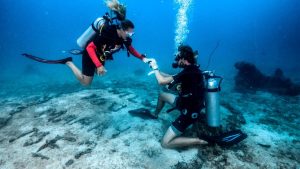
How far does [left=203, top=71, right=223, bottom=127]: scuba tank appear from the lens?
5484 mm

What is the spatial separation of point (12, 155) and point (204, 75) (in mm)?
4933

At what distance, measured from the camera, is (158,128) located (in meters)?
6.53

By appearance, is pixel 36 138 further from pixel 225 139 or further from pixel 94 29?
pixel 225 139

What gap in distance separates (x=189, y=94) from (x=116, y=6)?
273 centimetres

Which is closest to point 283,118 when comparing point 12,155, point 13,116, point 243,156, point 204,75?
point 243,156

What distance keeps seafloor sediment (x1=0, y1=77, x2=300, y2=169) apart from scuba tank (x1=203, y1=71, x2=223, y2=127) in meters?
0.72

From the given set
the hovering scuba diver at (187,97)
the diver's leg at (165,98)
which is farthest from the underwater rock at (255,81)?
the hovering scuba diver at (187,97)

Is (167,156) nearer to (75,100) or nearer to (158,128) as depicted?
(158,128)

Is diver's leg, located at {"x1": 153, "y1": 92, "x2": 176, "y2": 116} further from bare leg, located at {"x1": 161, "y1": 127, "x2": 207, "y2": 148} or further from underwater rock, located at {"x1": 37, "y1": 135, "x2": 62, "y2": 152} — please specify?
underwater rock, located at {"x1": 37, "y1": 135, "x2": 62, "y2": 152}

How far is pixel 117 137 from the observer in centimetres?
601

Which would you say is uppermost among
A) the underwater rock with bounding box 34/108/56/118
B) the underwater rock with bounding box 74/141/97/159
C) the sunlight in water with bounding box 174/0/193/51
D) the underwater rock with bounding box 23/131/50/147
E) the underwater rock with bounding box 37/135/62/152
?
the sunlight in water with bounding box 174/0/193/51

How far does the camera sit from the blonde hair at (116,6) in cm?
531

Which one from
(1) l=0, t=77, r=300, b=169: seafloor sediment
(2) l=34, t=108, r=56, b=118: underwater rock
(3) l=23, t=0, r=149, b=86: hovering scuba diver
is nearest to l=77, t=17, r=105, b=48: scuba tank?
(3) l=23, t=0, r=149, b=86: hovering scuba diver

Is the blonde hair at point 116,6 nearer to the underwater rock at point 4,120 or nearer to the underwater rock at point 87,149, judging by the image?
the underwater rock at point 87,149
